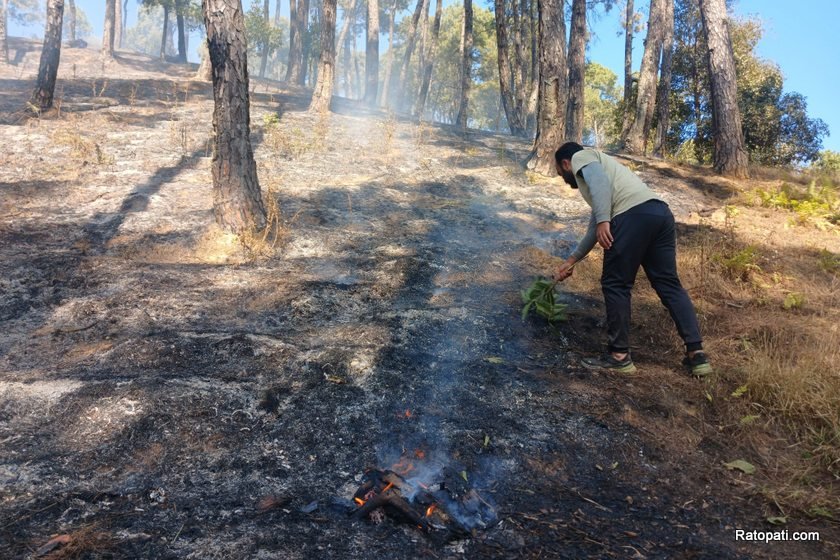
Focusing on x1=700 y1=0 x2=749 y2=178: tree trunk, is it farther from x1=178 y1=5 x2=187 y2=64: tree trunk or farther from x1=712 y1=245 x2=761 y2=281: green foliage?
x1=178 y1=5 x2=187 y2=64: tree trunk

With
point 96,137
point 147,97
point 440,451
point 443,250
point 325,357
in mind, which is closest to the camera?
point 440,451

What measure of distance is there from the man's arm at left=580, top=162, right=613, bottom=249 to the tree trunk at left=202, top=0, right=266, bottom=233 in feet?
12.6

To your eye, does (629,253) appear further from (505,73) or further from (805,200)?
(505,73)

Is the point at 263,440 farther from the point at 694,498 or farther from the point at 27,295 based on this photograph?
→ the point at 27,295

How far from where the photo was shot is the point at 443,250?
6273 mm

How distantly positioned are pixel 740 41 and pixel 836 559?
15.6 metres

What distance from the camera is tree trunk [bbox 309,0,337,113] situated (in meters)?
12.7

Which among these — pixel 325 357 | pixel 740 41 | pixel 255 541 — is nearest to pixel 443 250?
pixel 325 357

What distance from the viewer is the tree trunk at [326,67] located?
1271cm

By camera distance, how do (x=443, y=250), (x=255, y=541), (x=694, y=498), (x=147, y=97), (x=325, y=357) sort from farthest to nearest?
(x=147, y=97)
(x=443, y=250)
(x=325, y=357)
(x=694, y=498)
(x=255, y=541)

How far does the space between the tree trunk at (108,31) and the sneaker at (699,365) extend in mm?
26540

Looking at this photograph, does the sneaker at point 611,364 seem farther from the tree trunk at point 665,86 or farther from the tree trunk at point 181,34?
the tree trunk at point 181,34

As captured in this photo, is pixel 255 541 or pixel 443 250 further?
pixel 443 250

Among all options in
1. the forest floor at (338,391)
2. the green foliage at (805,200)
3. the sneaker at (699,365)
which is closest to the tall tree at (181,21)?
the forest floor at (338,391)
